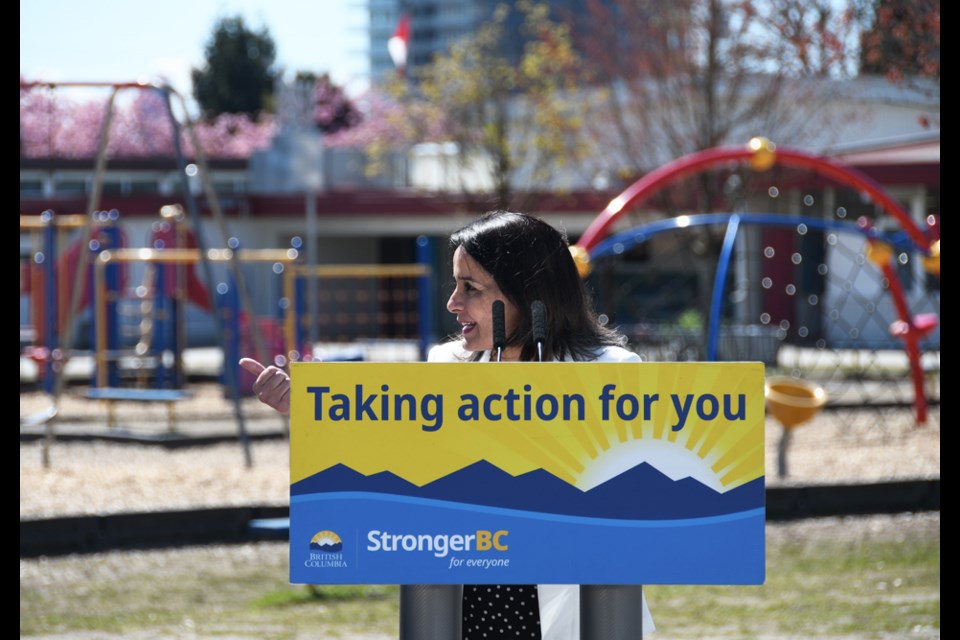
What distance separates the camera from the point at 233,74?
67.1 m

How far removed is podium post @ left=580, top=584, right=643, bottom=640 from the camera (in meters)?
2.68

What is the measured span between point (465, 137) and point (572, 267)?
2828 centimetres

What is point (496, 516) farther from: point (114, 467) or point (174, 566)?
point (114, 467)

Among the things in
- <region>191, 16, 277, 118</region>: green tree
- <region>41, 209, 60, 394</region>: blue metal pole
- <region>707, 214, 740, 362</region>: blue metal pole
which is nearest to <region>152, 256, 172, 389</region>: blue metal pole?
<region>41, 209, 60, 394</region>: blue metal pole

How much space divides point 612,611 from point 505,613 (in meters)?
0.51

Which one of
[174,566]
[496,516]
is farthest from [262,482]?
[496,516]

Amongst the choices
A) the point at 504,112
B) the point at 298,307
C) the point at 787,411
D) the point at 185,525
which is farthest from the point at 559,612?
the point at 504,112

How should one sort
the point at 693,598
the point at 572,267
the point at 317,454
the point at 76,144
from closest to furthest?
the point at 317,454 → the point at 572,267 → the point at 693,598 → the point at 76,144

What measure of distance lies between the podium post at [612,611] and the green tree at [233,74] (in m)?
65.3

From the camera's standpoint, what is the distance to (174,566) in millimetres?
7902

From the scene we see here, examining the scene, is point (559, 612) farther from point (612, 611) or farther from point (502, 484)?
point (502, 484)

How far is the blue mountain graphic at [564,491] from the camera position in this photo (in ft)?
8.44

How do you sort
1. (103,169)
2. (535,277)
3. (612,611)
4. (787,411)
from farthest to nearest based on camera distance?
(103,169) < (787,411) < (535,277) < (612,611)

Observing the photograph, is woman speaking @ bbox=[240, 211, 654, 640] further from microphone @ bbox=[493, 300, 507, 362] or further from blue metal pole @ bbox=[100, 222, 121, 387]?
blue metal pole @ bbox=[100, 222, 121, 387]
